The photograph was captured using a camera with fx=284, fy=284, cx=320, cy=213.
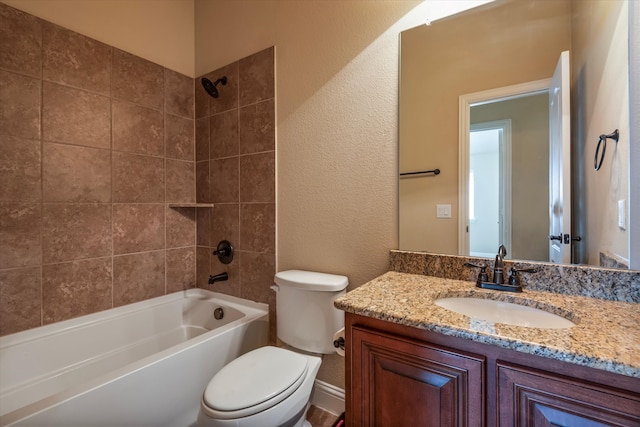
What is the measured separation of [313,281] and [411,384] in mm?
678

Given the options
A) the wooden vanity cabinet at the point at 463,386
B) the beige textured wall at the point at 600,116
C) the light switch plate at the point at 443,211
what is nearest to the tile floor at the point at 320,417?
the wooden vanity cabinet at the point at 463,386

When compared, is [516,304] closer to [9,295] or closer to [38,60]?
[9,295]

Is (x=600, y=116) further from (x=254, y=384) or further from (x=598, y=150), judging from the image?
(x=254, y=384)

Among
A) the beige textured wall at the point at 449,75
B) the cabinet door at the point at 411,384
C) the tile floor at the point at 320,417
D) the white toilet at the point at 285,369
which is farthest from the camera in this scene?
the tile floor at the point at 320,417

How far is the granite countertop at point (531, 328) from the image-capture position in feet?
1.92

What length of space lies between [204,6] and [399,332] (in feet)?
8.36

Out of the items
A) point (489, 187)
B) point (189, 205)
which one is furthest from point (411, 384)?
point (189, 205)

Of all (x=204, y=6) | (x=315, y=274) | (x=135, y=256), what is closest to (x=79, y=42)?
(x=204, y=6)

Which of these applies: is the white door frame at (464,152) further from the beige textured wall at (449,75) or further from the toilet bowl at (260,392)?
the toilet bowl at (260,392)

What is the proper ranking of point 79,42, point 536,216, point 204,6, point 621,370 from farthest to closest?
point 204,6, point 79,42, point 536,216, point 621,370

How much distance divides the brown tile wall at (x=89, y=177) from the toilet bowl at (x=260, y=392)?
0.68 m

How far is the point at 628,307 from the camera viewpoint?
2.78ft

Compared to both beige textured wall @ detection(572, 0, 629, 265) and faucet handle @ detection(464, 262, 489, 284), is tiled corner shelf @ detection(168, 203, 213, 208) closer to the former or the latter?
faucet handle @ detection(464, 262, 489, 284)

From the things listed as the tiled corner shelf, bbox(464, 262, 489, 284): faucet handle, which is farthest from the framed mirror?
the tiled corner shelf
